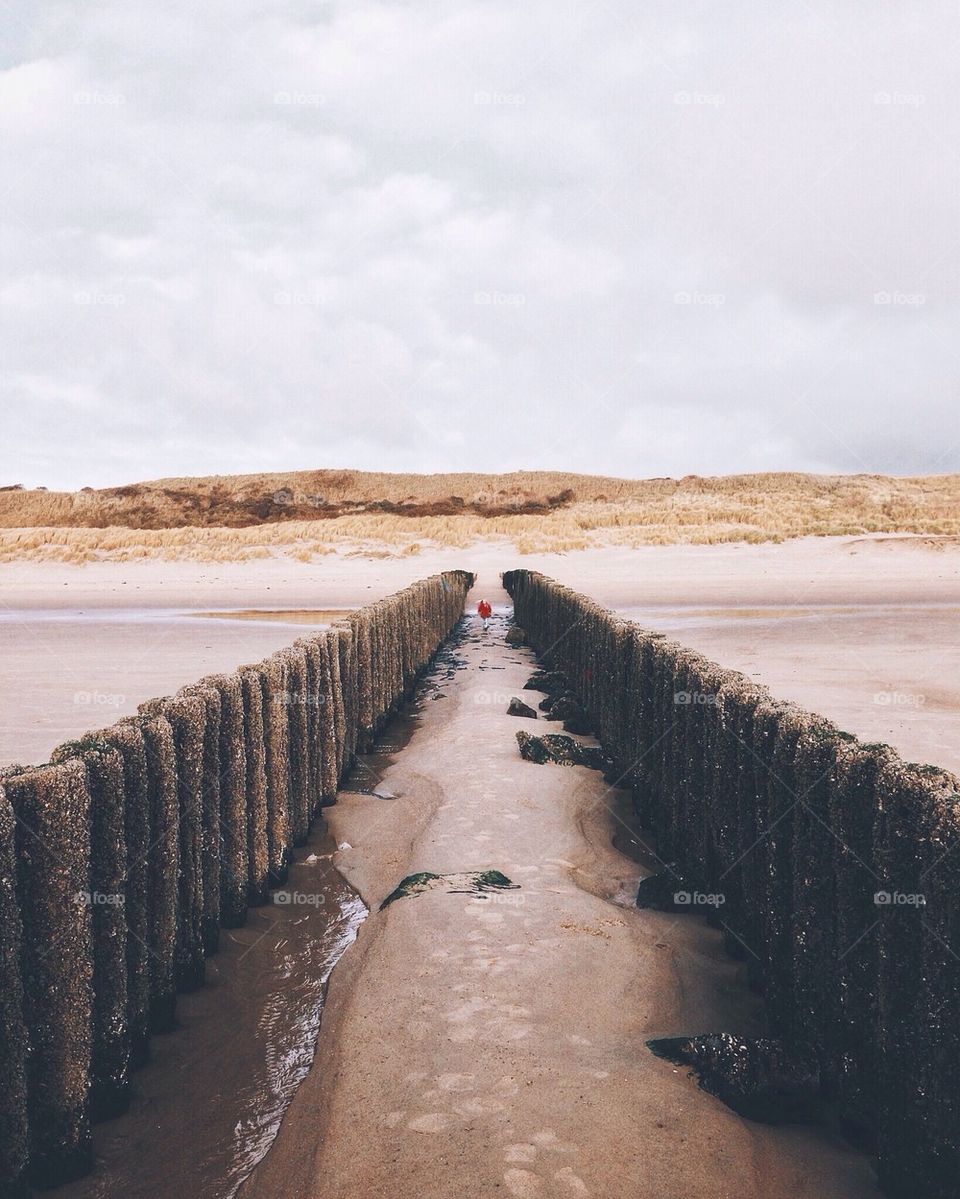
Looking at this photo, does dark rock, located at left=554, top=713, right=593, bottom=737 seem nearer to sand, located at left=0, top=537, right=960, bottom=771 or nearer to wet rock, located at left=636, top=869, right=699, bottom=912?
sand, located at left=0, top=537, right=960, bottom=771

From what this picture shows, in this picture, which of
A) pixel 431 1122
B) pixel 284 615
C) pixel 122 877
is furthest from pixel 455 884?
pixel 284 615

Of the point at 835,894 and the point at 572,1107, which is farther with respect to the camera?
the point at 835,894

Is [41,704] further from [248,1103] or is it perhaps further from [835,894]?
[835,894]

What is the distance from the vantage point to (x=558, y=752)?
8.69 m

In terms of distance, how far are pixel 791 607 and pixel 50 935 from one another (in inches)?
889

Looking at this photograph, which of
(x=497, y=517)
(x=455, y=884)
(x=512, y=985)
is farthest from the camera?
(x=497, y=517)

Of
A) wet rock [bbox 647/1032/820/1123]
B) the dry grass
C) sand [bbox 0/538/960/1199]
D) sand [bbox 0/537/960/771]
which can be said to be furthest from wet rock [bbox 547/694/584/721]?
the dry grass

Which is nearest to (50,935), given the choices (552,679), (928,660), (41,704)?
(41,704)

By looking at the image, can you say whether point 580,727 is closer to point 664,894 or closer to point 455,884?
point 664,894

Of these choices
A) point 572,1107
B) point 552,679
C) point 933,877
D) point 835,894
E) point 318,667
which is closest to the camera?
point 933,877

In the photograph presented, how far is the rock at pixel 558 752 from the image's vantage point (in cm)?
850

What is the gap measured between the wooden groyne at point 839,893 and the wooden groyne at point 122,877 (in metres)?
2.62

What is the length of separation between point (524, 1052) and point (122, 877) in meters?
1.78

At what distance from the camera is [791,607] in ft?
77.2
